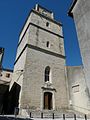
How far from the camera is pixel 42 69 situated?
51.0 ft

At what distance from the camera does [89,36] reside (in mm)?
4324

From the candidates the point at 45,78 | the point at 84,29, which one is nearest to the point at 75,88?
the point at 45,78

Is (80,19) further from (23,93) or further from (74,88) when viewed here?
(74,88)

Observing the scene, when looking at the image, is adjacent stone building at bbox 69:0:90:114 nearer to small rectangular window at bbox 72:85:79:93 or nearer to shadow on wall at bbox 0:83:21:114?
small rectangular window at bbox 72:85:79:93

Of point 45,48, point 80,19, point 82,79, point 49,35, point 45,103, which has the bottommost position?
point 45,103

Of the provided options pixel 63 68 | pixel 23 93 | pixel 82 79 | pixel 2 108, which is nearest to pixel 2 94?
pixel 2 108

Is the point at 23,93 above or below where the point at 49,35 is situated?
below

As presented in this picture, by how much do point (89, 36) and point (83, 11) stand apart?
1280 millimetres

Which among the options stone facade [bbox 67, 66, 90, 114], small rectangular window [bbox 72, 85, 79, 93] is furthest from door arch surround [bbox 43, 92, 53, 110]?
small rectangular window [bbox 72, 85, 79, 93]

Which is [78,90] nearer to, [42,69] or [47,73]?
[47,73]

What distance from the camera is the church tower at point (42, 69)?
13.5 meters

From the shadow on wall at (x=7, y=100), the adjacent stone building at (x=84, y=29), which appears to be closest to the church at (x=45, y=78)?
the shadow on wall at (x=7, y=100)

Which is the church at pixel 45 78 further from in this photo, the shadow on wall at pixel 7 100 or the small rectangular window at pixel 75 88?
the shadow on wall at pixel 7 100

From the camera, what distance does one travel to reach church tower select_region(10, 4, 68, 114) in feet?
44.4
